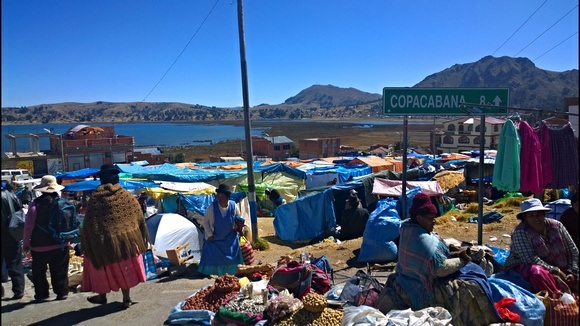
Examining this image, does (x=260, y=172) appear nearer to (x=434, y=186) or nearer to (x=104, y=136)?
(x=434, y=186)

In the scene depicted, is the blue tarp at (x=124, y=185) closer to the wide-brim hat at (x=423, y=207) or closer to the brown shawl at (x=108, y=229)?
the brown shawl at (x=108, y=229)

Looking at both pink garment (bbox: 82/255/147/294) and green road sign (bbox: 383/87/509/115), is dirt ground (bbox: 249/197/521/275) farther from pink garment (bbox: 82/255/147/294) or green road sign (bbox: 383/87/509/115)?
pink garment (bbox: 82/255/147/294)

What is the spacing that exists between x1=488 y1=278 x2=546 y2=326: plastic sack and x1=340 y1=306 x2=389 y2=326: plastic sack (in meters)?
1.08

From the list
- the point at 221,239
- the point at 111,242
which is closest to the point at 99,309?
the point at 111,242

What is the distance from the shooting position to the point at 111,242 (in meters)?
4.62

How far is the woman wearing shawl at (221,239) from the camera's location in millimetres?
6035

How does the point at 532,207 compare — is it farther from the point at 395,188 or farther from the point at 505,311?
the point at 395,188

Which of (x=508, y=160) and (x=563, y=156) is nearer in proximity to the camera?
(x=508, y=160)

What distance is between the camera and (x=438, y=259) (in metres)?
3.58

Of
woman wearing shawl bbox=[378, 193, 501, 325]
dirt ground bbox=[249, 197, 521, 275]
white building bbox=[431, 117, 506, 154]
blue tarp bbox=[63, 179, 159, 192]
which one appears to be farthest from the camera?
white building bbox=[431, 117, 506, 154]

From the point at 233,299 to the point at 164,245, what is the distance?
4445mm

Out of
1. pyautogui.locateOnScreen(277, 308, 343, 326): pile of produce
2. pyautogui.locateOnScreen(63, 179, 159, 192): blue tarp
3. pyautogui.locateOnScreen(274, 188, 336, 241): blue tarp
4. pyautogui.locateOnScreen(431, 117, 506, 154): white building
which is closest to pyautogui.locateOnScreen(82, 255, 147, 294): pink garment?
pyautogui.locateOnScreen(277, 308, 343, 326): pile of produce

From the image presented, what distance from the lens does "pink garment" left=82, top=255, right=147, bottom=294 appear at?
4699mm

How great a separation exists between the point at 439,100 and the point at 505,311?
8.69 ft
